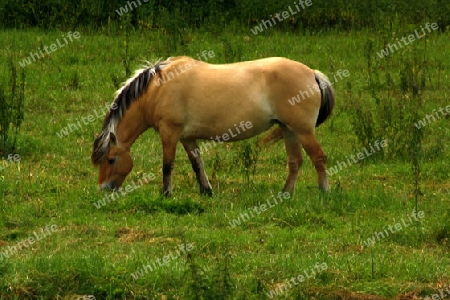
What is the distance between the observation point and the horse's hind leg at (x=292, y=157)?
12.6 meters

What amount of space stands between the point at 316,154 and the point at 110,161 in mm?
→ 2341

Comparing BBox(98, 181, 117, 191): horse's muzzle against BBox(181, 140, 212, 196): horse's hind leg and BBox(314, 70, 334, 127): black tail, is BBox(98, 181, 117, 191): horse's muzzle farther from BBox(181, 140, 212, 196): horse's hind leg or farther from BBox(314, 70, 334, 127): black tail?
BBox(314, 70, 334, 127): black tail

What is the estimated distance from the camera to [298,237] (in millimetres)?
10852

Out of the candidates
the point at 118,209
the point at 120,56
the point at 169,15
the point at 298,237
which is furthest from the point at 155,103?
the point at 169,15

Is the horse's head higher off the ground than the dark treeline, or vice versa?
the horse's head

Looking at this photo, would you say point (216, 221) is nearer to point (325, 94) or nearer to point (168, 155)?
point (168, 155)

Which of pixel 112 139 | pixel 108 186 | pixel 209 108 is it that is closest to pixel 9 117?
pixel 112 139

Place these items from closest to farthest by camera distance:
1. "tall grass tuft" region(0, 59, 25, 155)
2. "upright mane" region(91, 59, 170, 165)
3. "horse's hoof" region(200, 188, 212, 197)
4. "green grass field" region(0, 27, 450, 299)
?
1. "green grass field" region(0, 27, 450, 299)
2. "upright mane" region(91, 59, 170, 165)
3. "horse's hoof" region(200, 188, 212, 197)
4. "tall grass tuft" region(0, 59, 25, 155)

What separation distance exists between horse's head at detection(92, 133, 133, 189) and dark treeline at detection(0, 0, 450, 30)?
8.03 meters

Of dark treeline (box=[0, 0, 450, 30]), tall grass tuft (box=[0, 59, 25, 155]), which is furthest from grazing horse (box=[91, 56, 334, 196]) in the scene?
dark treeline (box=[0, 0, 450, 30])

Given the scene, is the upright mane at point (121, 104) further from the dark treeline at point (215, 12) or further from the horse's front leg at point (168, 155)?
the dark treeline at point (215, 12)

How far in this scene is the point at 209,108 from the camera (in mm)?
12391

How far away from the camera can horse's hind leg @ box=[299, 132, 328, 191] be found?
12.4 metres

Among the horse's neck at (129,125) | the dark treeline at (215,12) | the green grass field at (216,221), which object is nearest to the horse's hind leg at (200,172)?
the green grass field at (216,221)
